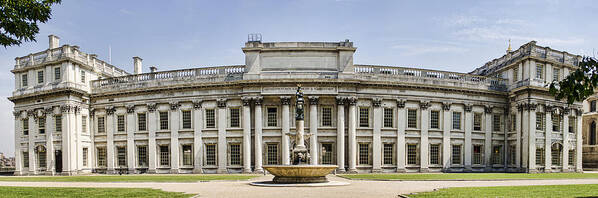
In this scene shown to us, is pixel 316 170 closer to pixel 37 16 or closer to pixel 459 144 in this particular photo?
pixel 37 16

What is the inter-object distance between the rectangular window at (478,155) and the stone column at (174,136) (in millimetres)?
27729

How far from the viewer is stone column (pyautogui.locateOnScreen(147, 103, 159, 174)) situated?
130ft

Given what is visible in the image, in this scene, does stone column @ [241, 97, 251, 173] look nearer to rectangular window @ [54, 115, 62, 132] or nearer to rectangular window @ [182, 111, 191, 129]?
rectangular window @ [182, 111, 191, 129]

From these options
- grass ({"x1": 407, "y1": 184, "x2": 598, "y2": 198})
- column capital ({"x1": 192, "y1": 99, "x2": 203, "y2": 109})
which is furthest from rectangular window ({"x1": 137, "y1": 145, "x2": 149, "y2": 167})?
grass ({"x1": 407, "y1": 184, "x2": 598, "y2": 198})

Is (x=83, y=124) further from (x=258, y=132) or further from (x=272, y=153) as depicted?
(x=272, y=153)

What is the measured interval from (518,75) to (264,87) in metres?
24.1

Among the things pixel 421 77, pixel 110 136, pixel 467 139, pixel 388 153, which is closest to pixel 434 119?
pixel 467 139

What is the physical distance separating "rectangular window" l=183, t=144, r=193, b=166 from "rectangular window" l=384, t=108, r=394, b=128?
17.9 meters

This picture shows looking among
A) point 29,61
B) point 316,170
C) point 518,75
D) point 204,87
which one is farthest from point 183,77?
point 518,75

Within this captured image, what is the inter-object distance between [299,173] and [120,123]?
2655 centimetres

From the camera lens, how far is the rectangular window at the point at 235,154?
126 ft

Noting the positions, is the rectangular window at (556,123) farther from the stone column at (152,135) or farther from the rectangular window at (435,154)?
the stone column at (152,135)

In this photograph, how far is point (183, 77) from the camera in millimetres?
39281

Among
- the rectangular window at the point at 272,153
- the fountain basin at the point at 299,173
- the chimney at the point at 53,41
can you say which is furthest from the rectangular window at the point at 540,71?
the chimney at the point at 53,41
